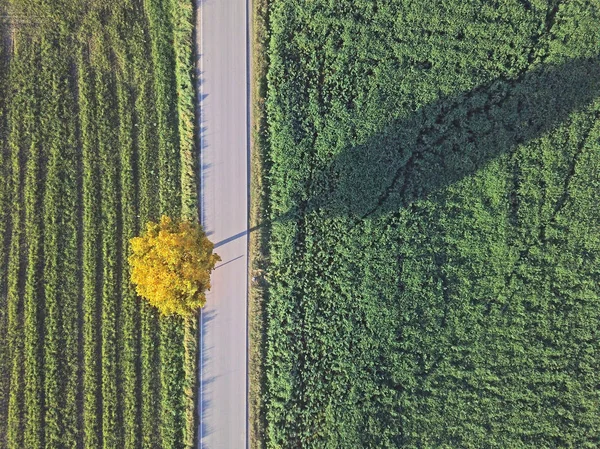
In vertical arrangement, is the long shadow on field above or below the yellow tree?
above

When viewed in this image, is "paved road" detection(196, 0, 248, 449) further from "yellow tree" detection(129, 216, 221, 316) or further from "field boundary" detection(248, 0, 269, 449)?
"yellow tree" detection(129, 216, 221, 316)

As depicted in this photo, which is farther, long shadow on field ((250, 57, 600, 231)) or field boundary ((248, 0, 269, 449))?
long shadow on field ((250, 57, 600, 231))

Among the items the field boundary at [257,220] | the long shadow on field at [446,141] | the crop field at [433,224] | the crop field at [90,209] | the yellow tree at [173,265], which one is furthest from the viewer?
the long shadow on field at [446,141]

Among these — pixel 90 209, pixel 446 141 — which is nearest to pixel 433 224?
pixel 446 141

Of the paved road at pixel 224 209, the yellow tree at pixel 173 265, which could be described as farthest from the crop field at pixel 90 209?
the yellow tree at pixel 173 265

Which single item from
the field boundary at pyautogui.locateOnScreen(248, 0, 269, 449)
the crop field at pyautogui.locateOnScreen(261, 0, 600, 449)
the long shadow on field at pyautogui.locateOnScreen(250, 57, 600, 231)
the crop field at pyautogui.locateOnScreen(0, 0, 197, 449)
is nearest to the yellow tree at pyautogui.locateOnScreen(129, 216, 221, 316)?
the crop field at pyautogui.locateOnScreen(0, 0, 197, 449)

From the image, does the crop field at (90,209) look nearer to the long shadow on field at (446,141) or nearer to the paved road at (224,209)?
the paved road at (224,209)

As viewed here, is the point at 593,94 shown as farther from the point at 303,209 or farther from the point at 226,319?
the point at 226,319
